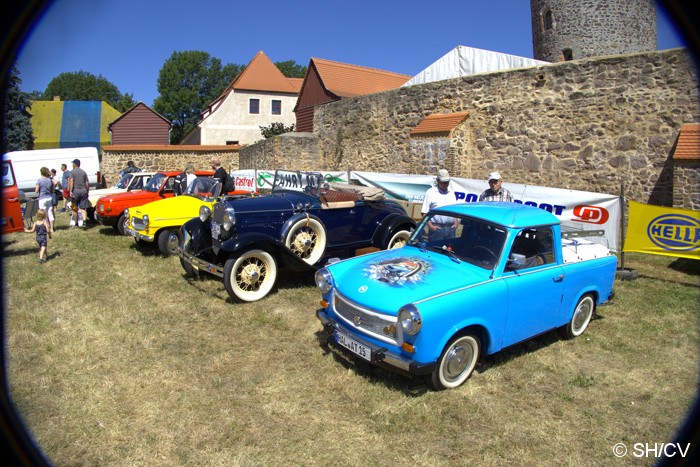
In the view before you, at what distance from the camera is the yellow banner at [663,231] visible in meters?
6.96

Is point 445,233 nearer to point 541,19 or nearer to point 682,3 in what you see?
point 682,3

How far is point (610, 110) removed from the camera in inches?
384

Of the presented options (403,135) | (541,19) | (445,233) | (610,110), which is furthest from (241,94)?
(445,233)

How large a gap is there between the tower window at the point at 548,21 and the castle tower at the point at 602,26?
105 mm

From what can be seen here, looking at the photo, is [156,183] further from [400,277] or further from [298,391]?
[400,277]

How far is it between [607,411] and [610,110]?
26.3ft

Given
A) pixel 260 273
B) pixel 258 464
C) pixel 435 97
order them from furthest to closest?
1. pixel 435 97
2. pixel 260 273
3. pixel 258 464

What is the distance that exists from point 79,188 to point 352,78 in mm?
20522

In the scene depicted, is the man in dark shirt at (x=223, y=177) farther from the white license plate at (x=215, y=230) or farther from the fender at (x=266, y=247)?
the fender at (x=266, y=247)

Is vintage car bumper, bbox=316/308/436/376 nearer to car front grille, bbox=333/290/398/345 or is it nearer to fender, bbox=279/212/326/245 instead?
car front grille, bbox=333/290/398/345

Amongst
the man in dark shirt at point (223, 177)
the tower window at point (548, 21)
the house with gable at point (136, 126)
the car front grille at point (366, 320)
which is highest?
the tower window at point (548, 21)

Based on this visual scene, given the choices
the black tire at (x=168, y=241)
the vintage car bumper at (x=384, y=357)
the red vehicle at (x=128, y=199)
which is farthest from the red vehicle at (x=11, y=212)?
the vintage car bumper at (x=384, y=357)

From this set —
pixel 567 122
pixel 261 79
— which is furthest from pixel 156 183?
pixel 261 79

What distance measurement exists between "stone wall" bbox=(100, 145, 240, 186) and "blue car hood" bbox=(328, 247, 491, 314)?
69.7ft
